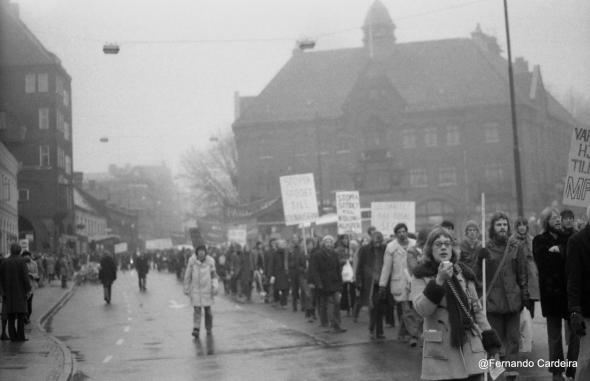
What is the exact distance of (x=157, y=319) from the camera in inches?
960

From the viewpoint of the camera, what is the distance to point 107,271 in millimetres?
33656

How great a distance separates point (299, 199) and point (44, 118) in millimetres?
26644

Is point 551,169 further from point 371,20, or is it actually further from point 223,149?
point 223,149

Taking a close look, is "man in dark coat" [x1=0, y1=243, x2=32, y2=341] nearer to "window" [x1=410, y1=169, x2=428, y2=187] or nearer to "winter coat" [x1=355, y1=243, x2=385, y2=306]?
"winter coat" [x1=355, y1=243, x2=385, y2=306]

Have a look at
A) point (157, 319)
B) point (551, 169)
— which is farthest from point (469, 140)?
point (157, 319)

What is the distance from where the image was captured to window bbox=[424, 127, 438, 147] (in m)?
83.7

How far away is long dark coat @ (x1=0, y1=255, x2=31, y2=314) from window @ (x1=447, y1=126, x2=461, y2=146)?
68114 mm

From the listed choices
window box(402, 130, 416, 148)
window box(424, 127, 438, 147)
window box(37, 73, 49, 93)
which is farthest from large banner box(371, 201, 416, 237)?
window box(424, 127, 438, 147)

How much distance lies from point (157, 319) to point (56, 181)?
127 ft

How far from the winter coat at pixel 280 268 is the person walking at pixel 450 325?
64.8 ft

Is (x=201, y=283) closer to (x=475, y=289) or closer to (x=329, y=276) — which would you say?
(x=329, y=276)

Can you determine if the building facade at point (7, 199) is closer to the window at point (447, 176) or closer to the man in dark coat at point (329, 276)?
the man in dark coat at point (329, 276)

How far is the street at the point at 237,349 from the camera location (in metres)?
12.9

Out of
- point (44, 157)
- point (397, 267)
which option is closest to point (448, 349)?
point (397, 267)
